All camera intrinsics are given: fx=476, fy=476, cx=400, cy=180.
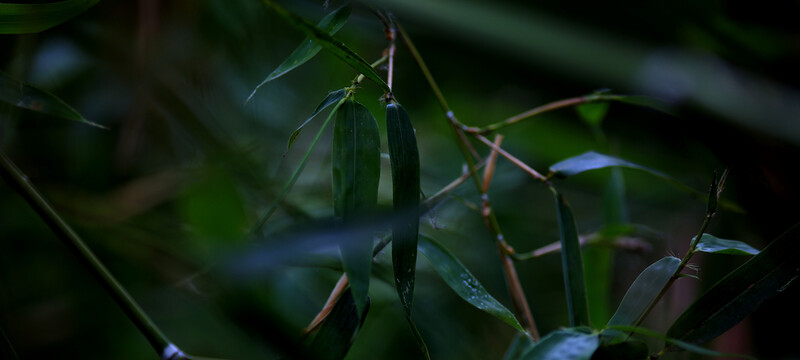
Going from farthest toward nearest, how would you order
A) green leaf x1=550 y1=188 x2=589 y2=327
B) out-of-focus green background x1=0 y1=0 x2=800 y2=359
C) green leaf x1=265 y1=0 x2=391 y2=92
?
out-of-focus green background x1=0 y1=0 x2=800 y2=359 → green leaf x1=550 y1=188 x2=589 y2=327 → green leaf x1=265 y1=0 x2=391 y2=92

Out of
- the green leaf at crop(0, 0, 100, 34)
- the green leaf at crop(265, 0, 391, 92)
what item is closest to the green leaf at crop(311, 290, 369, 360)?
the green leaf at crop(265, 0, 391, 92)

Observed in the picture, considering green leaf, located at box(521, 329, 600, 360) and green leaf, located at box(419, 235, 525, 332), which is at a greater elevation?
green leaf, located at box(419, 235, 525, 332)

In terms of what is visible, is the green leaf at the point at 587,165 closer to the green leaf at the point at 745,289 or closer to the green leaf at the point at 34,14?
the green leaf at the point at 745,289

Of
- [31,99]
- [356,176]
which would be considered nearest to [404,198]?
[356,176]

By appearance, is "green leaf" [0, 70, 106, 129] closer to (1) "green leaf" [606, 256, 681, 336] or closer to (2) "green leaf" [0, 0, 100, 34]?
(2) "green leaf" [0, 0, 100, 34]

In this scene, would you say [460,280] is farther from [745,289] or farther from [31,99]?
[31,99]

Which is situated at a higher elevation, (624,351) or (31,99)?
(31,99)

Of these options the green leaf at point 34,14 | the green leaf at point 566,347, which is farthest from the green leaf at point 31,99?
the green leaf at point 566,347
